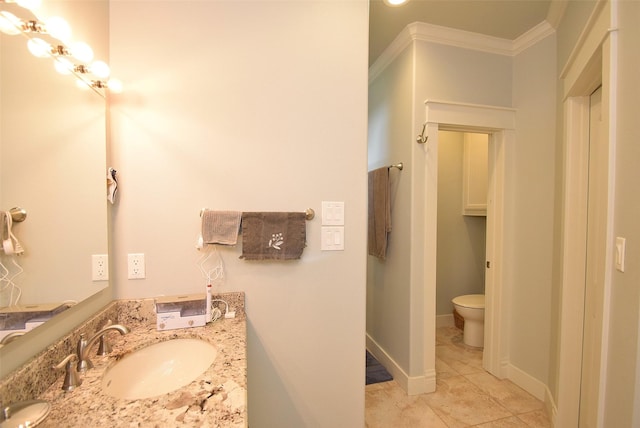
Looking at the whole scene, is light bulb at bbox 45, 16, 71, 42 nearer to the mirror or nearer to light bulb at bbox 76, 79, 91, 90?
Result: the mirror

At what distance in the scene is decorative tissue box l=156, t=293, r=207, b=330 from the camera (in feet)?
4.03

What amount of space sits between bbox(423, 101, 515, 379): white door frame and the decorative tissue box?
1609 mm

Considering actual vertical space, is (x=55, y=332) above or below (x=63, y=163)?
below

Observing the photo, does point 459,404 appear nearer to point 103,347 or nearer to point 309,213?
point 309,213

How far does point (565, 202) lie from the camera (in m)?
1.66

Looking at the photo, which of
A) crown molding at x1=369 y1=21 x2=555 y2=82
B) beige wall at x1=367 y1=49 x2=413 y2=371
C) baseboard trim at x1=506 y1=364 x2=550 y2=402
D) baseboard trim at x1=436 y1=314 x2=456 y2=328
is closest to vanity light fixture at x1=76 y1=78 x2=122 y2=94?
beige wall at x1=367 y1=49 x2=413 y2=371

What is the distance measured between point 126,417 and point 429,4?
8.42ft

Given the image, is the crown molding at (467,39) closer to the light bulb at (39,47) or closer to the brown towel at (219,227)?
the brown towel at (219,227)

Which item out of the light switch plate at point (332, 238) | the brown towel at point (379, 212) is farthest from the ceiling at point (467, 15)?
the light switch plate at point (332, 238)

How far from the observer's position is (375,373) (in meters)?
2.40

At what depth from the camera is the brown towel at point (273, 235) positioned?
1.36 metres

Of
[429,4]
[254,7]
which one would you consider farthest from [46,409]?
[429,4]

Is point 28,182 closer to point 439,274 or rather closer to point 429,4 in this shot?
point 429,4

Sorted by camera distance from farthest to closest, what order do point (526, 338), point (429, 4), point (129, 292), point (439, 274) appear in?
1. point (439, 274)
2. point (526, 338)
3. point (429, 4)
4. point (129, 292)
